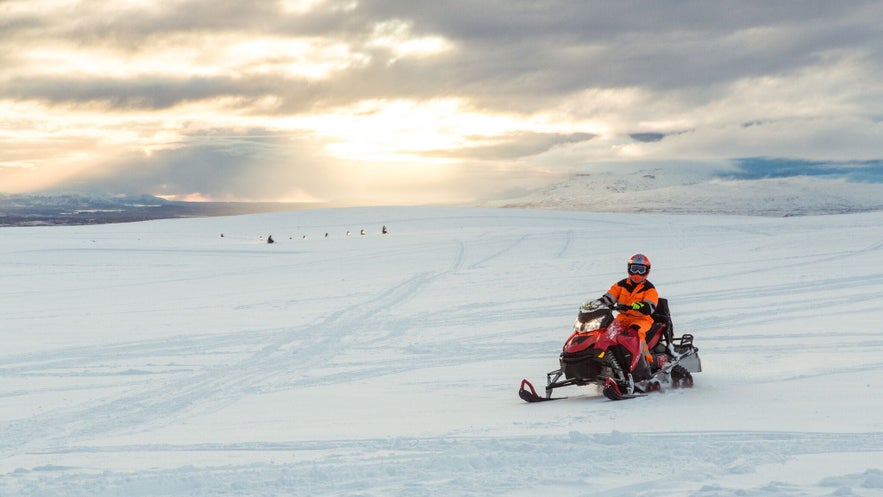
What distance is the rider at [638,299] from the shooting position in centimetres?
996

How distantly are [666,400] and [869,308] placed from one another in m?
9.65

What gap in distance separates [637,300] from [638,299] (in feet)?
0.06

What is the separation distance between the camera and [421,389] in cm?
1052

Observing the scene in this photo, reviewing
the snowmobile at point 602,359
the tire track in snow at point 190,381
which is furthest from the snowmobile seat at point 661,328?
the tire track in snow at point 190,381

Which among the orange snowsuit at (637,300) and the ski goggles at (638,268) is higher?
the ski goggles at (638,268)

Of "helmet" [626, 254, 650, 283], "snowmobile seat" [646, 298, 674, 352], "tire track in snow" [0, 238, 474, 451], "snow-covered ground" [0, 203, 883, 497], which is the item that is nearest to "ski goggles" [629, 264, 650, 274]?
"helmet" [626, 254, 650, 283]

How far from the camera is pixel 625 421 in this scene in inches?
319

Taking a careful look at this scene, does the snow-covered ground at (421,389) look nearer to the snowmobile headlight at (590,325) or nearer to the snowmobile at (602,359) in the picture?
the snowmobile at (602,359)

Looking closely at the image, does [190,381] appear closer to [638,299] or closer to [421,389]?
[421,389]

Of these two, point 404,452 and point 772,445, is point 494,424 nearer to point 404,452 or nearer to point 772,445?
point 404,452

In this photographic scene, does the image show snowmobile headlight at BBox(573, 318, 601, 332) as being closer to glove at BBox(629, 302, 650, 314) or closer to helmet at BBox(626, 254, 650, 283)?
glove at BBox(629, 302, 650, 314)

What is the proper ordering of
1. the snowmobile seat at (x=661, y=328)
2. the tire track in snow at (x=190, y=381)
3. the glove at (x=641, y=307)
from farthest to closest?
the snowmobile seat at (x=661, y=328) < the glove at (x=641, y=307) < the tire track in snow at (x=190, y=381)

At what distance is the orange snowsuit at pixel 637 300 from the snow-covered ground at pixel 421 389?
0.95 meters

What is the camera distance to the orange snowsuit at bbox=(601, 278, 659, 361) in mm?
10008
